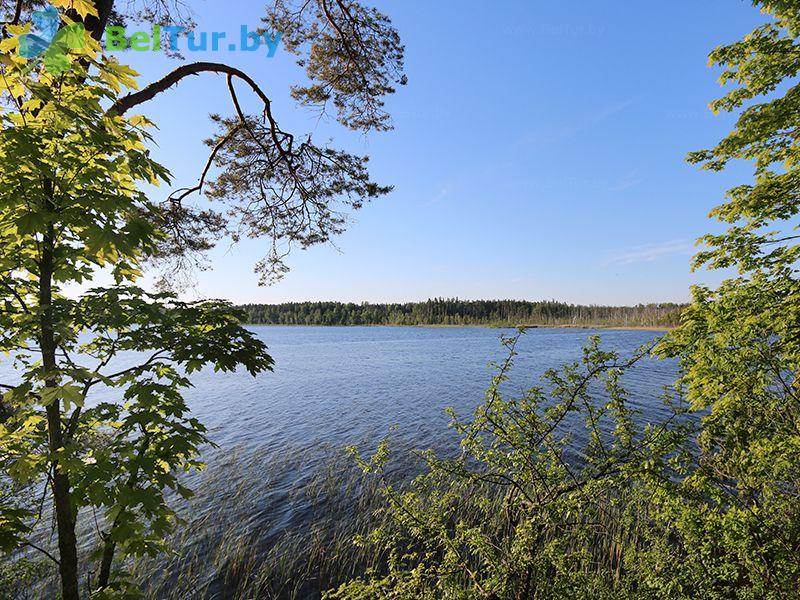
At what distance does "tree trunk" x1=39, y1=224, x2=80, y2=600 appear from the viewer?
3119 millimetres

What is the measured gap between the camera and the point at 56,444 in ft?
10.2

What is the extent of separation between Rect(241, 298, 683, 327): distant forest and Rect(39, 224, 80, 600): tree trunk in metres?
149

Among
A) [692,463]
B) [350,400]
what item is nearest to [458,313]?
[350,400]

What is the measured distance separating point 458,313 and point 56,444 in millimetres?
158322

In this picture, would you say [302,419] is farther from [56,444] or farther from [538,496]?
[56,444]

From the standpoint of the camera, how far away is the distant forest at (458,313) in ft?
503

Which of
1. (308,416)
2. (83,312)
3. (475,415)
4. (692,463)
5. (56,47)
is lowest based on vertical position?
(308,416)

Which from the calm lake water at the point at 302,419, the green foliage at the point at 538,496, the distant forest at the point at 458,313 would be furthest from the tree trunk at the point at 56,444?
the distant forest at the point at 458,313

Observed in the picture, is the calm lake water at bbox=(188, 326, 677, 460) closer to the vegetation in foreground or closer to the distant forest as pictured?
the vegetation in foreground

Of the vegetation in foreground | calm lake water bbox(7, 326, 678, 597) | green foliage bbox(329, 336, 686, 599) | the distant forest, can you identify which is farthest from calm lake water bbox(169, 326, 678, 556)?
the distant forest

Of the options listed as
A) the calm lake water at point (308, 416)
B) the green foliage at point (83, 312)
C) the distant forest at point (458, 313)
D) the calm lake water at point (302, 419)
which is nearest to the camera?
the green foliage at point (83, 312)

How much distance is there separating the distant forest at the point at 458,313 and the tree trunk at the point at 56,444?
14877 cm

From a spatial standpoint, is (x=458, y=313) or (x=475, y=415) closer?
(x=475, y=415)

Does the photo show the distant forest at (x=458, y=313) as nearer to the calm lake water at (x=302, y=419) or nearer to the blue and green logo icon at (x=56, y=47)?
the calm lake water at (x=302, y=419)
